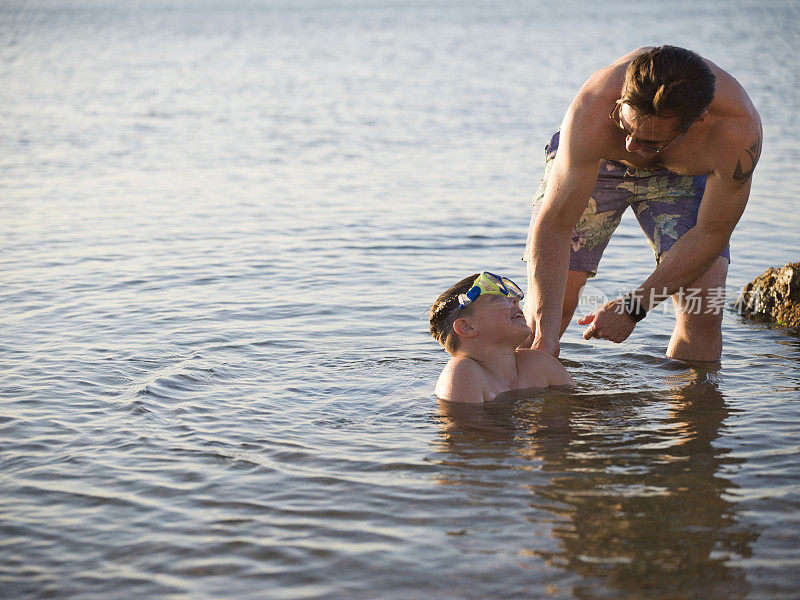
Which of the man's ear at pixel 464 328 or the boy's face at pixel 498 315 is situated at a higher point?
the boy's face at pixel 498 315

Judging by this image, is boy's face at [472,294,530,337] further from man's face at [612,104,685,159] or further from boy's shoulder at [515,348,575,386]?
man's face at [612,104,685,159]

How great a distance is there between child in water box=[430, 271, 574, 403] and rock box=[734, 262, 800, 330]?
103 inches

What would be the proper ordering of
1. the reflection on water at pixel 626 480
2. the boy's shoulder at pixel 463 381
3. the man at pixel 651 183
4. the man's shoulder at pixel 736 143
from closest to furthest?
the reflection on water at pixel 626 480 → the man at pixel 651 183 → the man's shoulder at pixel 736 143 → the boy's shoulder at pixel 463 381

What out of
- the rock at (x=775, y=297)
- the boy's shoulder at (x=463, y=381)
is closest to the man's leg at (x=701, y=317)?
the rock at (x=775, y=297)

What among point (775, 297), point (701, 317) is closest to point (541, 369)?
point (701, 317)

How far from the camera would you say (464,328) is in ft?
18.8

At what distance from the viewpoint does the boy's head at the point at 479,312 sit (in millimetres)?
5695

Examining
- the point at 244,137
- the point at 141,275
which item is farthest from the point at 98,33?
the point at 141,275

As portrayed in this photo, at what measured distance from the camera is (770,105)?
1905 cm

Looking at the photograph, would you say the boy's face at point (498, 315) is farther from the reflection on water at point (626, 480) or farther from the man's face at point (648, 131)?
the man's face at point (648, 131)

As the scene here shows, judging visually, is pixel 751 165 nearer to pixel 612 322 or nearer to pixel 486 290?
pixel 612 322

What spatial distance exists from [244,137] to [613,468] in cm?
1503

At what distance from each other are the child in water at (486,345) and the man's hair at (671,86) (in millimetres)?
1593

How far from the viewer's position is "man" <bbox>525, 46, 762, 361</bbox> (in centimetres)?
461
